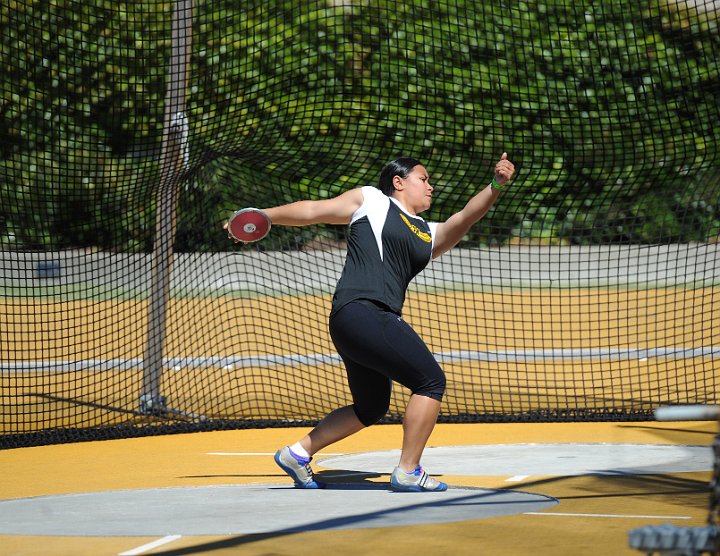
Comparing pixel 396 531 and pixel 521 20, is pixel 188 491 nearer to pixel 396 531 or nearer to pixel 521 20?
pixel 396 531

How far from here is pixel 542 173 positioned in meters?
12.7

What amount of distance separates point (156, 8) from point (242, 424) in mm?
3582

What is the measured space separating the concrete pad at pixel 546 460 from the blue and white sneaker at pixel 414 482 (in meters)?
0.76

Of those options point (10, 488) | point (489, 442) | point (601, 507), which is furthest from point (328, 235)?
point (601, 507)

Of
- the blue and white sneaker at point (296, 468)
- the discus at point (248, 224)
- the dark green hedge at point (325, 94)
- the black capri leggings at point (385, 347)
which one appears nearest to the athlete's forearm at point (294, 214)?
the discus at point (248, 224)

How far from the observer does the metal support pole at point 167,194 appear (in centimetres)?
983

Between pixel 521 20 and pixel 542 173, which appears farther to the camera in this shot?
pixel 542 173

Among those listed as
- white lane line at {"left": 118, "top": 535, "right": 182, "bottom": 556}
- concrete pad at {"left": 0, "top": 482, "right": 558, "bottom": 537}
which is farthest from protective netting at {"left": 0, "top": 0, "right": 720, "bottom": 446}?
white lane line at {"left": 118, "top": 535, "right": 182, "bottom": 556}

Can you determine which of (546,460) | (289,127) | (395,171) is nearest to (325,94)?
(289,127)

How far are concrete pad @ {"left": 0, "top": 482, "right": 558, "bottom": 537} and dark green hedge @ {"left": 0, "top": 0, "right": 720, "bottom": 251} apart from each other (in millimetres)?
4058

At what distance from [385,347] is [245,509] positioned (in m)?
1.10

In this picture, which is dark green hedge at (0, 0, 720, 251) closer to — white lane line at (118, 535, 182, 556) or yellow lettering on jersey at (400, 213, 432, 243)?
yellow lettering on jersey at (400, 213, 432, 243)

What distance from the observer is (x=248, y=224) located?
628cm

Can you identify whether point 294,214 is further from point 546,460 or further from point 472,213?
point 546,460
